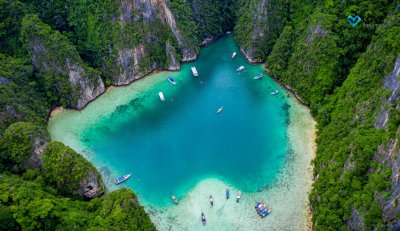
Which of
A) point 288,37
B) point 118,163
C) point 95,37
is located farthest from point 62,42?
point 288,37

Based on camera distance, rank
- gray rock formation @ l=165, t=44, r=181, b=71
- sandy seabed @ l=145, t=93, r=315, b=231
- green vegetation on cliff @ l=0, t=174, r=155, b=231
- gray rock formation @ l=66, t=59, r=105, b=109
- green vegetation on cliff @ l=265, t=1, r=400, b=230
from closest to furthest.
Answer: green vegetation on cliff @ l=265, t=1, r=400, b=230 < green vegetation on cliff @ l=0, t=174, r=155, b=231 < sandy seabed @ l=145, t=93, r=315, b=231 < gray rock formation @ l=66, t=59, r=105, b=109 < gray rock formation @ l=165, t=44, r=181, b=71

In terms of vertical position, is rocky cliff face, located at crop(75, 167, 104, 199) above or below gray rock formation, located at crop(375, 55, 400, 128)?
below

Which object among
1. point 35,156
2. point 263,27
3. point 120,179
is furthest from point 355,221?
point 263,27

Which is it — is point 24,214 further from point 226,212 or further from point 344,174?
point 344,174

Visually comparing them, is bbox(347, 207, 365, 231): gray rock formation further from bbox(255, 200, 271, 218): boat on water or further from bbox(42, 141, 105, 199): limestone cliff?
bbox(42, 141, 105, 199): limestone cliff

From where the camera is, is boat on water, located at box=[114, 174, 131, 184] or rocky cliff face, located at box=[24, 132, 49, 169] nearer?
rocky cliff face, located at box=[24, 132, 49, 169]

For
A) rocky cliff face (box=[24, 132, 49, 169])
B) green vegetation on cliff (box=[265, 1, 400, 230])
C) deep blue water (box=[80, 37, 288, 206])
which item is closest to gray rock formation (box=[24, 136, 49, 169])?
rocky cliff face (box=[24, 132, 49, 169])

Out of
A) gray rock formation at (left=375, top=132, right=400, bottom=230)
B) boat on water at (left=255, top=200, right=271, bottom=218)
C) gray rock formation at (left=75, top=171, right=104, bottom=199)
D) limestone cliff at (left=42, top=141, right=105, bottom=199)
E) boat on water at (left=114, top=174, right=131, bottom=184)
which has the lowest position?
boat on water at (left=255, top=200, right=271, bottom=218)
